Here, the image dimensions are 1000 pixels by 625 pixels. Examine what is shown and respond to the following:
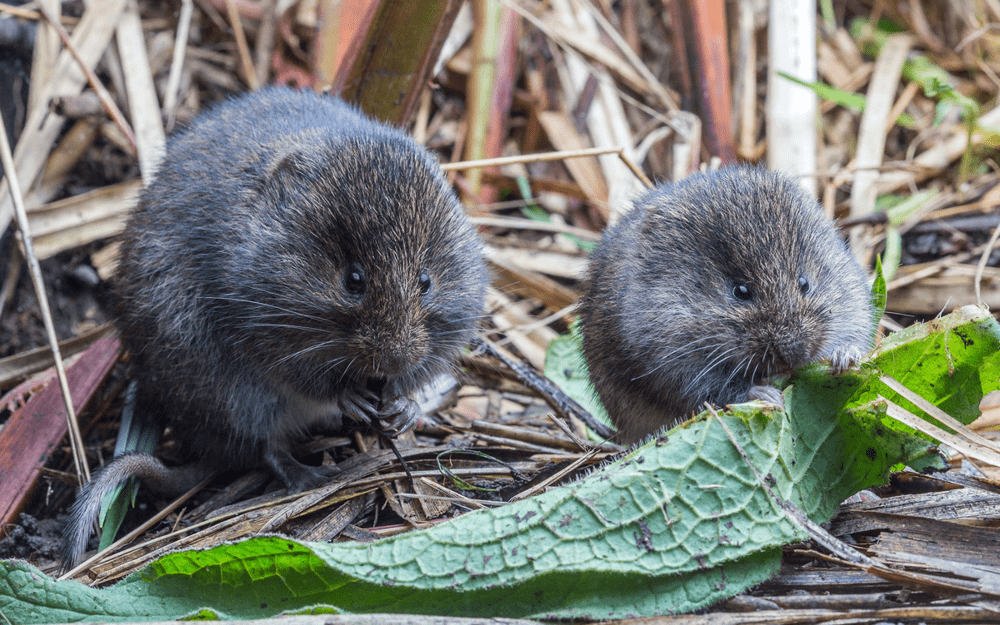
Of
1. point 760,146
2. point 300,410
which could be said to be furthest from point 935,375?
point 760,146

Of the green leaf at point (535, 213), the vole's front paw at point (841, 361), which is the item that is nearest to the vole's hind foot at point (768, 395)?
the vole's front paw at point (841, 361)

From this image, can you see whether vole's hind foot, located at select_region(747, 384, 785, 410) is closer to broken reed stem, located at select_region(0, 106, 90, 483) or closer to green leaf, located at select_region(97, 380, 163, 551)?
green leaf, located at select_region(97, 380, 163, 551)

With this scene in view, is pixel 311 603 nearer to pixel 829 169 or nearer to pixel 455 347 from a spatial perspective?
pixel 455 347

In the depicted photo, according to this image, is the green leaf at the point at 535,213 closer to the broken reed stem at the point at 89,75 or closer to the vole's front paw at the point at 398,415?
the vole's front paw at the point at 398,415

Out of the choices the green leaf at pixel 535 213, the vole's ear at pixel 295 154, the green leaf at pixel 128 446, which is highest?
the vole's ear at pixel 295 154

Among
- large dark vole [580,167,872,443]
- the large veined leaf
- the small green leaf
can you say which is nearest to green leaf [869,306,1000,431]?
the large veined leaf

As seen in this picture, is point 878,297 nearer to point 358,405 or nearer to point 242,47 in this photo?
point 358,405

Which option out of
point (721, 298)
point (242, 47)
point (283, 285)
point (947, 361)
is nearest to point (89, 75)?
point (242, 47)
